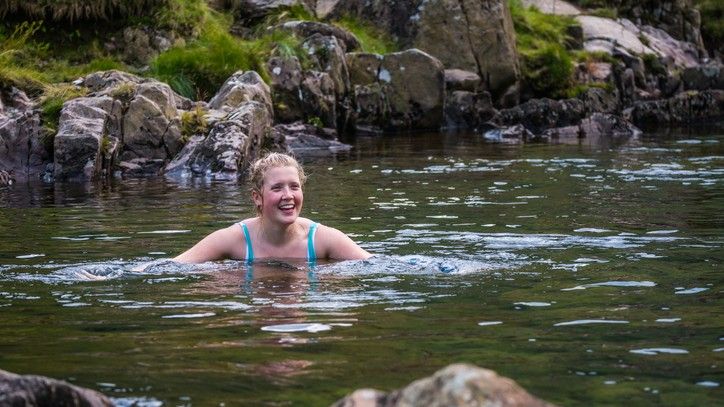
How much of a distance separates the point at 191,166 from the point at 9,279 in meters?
9.60

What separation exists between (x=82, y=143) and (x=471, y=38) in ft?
46.2

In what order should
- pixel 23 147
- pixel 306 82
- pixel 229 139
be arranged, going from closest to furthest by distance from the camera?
pixel 23 147, pixel 229 139, pixel 306 82

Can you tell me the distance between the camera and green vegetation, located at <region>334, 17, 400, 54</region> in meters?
29.7

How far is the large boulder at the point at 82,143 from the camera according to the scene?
17.9 m

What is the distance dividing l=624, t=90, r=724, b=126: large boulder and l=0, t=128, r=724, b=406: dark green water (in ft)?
48.2

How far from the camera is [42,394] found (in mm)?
4430

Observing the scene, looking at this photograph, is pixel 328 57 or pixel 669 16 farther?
pixel 669 16

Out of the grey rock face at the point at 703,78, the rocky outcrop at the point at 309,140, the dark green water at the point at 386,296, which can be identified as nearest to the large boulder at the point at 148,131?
the dark green water at the point at 386,296

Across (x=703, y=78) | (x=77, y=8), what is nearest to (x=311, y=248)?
(x=77, y=8)

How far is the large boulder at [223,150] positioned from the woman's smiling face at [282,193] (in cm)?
836

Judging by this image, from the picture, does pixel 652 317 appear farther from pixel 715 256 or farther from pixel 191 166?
pixel 191 166

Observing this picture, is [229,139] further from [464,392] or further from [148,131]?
[464,392]

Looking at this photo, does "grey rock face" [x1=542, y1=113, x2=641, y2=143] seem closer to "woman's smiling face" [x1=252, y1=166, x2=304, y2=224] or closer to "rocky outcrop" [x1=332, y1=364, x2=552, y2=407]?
"woman's smiling face" [x1=252, y1=166, x2=304, y2=224]

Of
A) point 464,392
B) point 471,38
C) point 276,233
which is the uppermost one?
point 471,38
